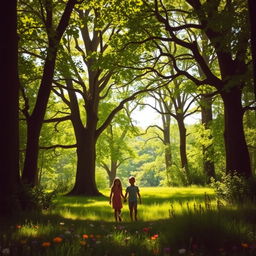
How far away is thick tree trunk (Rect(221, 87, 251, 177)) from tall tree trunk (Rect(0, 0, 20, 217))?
8.81m

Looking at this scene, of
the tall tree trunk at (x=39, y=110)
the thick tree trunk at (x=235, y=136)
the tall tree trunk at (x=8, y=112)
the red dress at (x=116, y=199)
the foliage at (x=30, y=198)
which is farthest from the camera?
the thick tree trunk at (x=235, y=136)

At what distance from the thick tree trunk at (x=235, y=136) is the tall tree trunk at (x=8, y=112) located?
8.81 m

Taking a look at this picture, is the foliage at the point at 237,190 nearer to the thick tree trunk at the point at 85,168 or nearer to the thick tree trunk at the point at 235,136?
the thick tree trunk at the point at 235,136

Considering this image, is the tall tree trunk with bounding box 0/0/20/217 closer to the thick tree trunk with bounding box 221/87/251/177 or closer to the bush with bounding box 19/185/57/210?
the bush with bounding box 19/185/57/210

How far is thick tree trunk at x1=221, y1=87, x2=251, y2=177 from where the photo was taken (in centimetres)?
1482

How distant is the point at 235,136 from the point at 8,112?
9.46 m

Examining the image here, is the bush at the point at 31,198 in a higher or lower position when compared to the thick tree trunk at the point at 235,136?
lower

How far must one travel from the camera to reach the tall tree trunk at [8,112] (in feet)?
28.4

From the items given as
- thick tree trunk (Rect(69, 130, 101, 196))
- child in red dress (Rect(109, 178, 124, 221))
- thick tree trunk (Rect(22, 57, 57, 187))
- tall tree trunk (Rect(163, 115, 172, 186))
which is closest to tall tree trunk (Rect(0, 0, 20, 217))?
child in red dress (Rect(109, 178, 124, 221))

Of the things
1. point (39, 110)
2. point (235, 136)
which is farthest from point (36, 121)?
point (235, 136)

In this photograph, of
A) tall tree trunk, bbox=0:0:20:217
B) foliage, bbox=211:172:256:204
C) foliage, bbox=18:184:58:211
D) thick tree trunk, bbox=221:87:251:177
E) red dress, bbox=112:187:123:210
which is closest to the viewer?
tall tree trunk, bbox=0:0:20:217

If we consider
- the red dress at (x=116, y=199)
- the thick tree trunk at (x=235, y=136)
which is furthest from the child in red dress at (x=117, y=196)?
the thick tree trunk at (x=235, y=136)

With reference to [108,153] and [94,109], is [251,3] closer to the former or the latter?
[94,109]

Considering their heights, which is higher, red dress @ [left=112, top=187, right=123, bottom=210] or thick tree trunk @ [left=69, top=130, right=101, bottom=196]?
thick tree trunk @ [left=69, top=130, right=101, bottom=196]
